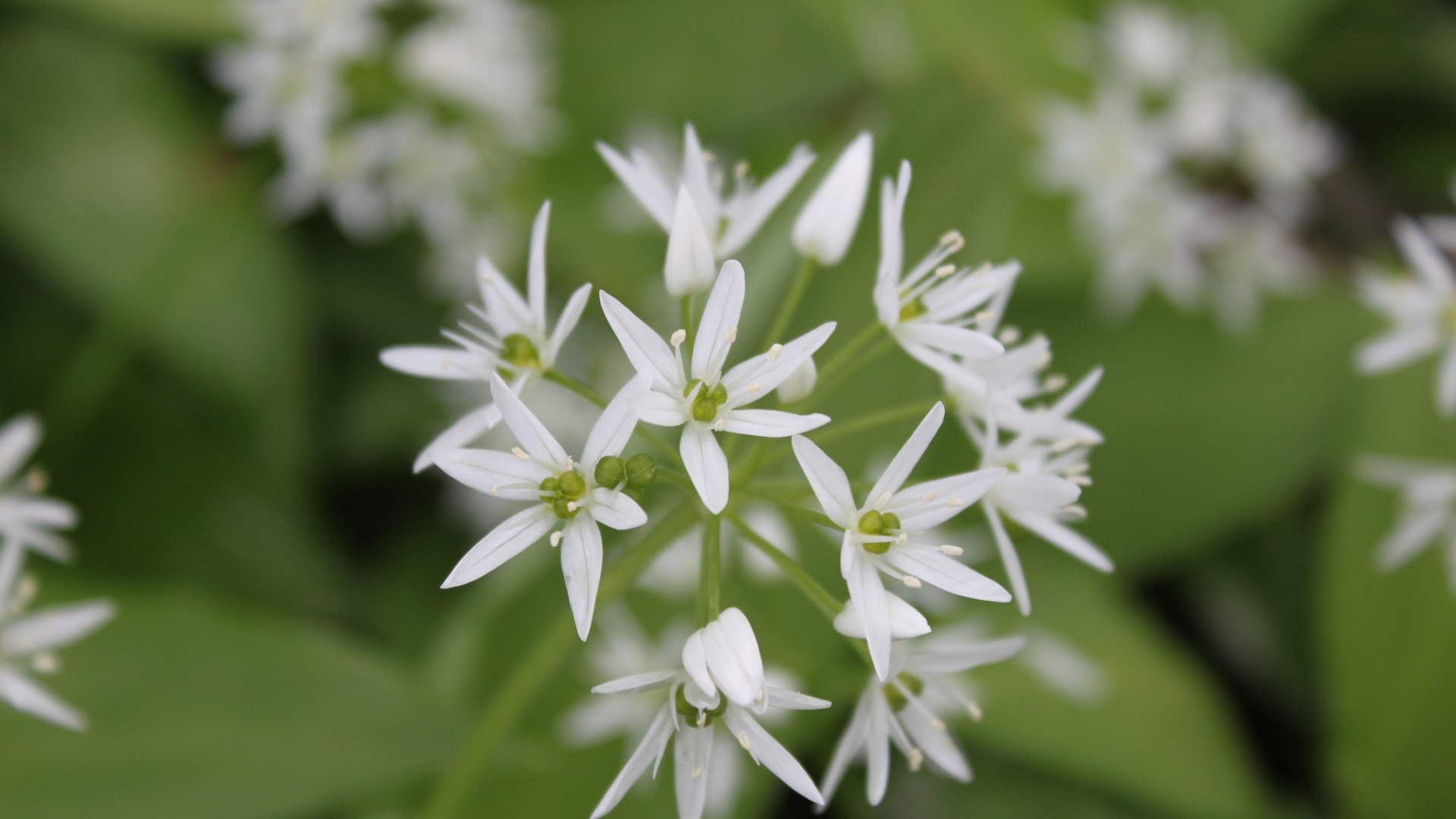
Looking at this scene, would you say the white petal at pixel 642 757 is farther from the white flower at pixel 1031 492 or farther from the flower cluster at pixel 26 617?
the flower cluster at pixel 26 617

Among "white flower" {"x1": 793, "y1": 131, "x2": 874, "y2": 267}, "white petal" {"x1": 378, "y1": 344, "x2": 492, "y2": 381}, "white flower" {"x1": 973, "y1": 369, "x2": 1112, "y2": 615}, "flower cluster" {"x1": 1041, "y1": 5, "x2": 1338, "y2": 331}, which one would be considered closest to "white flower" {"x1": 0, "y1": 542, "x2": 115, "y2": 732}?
"white petal" {"x1": 378, "y1": 344, "x2": 492, "y2": 381}

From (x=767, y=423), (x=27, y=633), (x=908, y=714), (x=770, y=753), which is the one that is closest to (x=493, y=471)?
(x=767, y=423)

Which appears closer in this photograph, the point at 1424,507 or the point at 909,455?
the point at 909,455

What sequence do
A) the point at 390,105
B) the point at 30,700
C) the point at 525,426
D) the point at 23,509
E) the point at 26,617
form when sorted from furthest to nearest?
the point at 390,105 → the point at 26,617 → the point at 23,509 → the point at 30,700 → the point at 525,426

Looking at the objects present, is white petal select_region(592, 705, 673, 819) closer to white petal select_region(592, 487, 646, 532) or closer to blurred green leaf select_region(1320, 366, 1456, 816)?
white petal select_region(592, 487, 646, 532)

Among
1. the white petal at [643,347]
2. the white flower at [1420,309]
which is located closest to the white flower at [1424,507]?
the white flower at [1420,309]

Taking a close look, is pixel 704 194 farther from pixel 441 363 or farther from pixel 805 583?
pixel 805 583

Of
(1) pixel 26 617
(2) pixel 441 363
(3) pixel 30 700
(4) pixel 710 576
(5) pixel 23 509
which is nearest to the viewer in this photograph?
(4) pixel 710 576

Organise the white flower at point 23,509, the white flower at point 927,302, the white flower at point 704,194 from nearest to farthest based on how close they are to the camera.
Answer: the white flower at point 927,302, the white flower at point 704,194, the white flower at point 23,509

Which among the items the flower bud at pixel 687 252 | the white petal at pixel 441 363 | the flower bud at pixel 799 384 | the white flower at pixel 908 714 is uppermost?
the white petal at pixel 441 363
